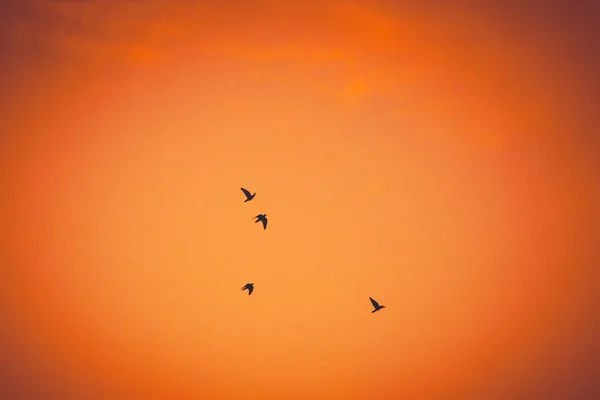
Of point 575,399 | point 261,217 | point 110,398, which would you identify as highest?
point 110,398

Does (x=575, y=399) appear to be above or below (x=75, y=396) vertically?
below

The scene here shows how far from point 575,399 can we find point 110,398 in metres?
49.3

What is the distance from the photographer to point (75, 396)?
2788 inches

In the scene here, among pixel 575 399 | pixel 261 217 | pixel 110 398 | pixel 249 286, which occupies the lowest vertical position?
pixel 575 399

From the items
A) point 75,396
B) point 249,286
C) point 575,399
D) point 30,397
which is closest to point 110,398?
point 75,396

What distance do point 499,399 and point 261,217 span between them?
4376 cm

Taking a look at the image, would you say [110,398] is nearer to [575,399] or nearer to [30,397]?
[30,397]

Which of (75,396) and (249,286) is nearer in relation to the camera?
(249,286)

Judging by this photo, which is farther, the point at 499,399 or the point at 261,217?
the point at 499,399

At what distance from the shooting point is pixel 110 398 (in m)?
72.1

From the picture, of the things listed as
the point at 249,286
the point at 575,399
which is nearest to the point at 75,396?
the point at 249,286

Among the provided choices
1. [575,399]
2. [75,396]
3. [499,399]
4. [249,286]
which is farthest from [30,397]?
[575,399]

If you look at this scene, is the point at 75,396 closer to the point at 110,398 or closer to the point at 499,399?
the point at 110,398

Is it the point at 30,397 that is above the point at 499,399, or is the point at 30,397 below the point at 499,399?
above
